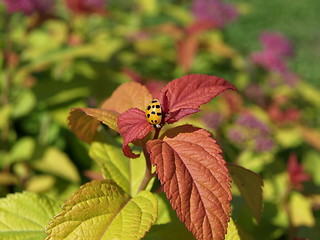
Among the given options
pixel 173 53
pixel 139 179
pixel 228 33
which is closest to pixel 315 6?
pixel 228 33

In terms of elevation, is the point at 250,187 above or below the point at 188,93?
below

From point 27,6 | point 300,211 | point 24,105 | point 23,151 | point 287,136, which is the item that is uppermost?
point 27,6

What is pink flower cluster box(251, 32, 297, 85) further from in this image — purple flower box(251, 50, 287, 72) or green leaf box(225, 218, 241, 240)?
green leaf box(225, 218, 241, 240)

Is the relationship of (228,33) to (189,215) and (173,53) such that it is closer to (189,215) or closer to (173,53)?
(173,53)

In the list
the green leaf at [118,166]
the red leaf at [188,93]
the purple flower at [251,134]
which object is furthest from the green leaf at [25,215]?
the purple flower at [251,134]

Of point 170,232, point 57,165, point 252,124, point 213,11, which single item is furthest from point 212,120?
point 213,11

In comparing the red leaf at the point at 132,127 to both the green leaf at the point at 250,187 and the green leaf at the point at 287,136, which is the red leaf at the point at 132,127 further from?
the green leaf at the point at 287,136

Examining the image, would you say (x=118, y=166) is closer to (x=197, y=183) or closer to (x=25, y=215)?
(x=25, y=215)

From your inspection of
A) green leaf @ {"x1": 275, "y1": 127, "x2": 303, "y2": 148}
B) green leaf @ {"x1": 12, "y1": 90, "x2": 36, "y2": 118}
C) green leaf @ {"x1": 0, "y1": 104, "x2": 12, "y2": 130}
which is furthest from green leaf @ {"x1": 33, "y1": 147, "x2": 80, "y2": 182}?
green leaf @ {"x1": 275, "y1": 127, "x2": 303, "y2": 148}
